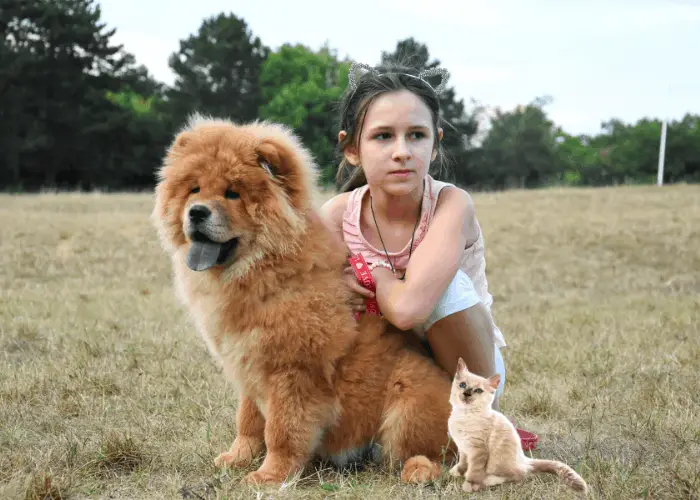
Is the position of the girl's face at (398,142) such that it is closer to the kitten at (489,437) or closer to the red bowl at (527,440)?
the kitten at (489,437)

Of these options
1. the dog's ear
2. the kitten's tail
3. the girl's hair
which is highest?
the girl's hair

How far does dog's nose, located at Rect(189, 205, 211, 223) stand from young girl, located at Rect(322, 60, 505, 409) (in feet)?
2.21

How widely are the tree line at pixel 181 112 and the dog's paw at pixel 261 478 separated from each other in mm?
24605

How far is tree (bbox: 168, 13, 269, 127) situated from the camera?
38097 millimetres

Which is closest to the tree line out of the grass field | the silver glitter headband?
the grass field

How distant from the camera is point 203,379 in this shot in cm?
441

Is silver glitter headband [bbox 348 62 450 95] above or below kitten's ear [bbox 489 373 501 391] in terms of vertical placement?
above

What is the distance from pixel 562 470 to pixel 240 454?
1397 millimetres

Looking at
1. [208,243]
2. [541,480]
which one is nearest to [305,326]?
[208,243]

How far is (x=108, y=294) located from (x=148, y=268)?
1.93 m

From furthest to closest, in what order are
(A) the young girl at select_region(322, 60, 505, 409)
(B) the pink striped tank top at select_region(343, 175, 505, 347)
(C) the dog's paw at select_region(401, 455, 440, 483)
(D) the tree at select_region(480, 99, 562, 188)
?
(D) the tree at select_region(480, 99, 562, 188), (B) the pink striped tank top at select_region(343, 175, 505, 347), (A) the young girl at select_region(322, 60, 505, 409), (C) the dog's paw at select_region(401, 455, 440, 483)

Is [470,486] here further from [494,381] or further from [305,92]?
[305,92]

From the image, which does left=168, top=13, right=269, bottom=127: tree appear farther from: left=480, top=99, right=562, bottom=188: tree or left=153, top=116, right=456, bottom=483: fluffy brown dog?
left=153, top=116, right=456, bottom=483: fluffy brown dog

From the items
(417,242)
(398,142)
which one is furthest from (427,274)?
(398,142)
